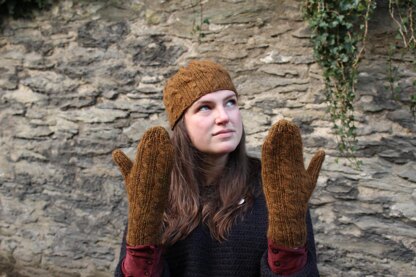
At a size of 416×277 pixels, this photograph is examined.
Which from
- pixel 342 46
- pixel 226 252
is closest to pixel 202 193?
pixel 226 252

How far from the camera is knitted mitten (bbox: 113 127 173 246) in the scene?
4.71 feet

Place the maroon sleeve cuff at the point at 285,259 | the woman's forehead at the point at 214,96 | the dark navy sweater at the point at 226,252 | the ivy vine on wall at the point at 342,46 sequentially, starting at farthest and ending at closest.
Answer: the ivy vine on wall at the point at 342,46, the woman's forehead at the point at 214,96, the dark navy sweater at the point at 226,252, the maroon sleeve cuff at the point at 285,259

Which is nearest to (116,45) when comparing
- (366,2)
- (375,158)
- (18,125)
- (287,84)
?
(18,125)

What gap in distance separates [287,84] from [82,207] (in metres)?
1.82

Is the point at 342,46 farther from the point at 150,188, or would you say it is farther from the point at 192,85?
the point at 150,188

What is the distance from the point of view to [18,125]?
3645 mm

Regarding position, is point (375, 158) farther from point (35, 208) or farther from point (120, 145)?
point (35, 208)

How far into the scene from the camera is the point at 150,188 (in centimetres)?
145

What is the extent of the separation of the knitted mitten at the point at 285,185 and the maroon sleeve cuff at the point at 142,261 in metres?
0.37

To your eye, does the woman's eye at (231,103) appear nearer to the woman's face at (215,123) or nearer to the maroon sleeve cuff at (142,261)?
the woman's face at (215,123)

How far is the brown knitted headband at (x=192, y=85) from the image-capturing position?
1.65m

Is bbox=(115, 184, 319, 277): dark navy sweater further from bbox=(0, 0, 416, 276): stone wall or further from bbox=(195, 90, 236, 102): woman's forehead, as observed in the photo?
bbox=(0, 0, 416, 276): stone wall

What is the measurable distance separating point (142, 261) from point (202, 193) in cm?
36

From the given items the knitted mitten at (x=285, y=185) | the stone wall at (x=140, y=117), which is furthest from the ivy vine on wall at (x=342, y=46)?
the knitted mitten at (x=285, y=185)
